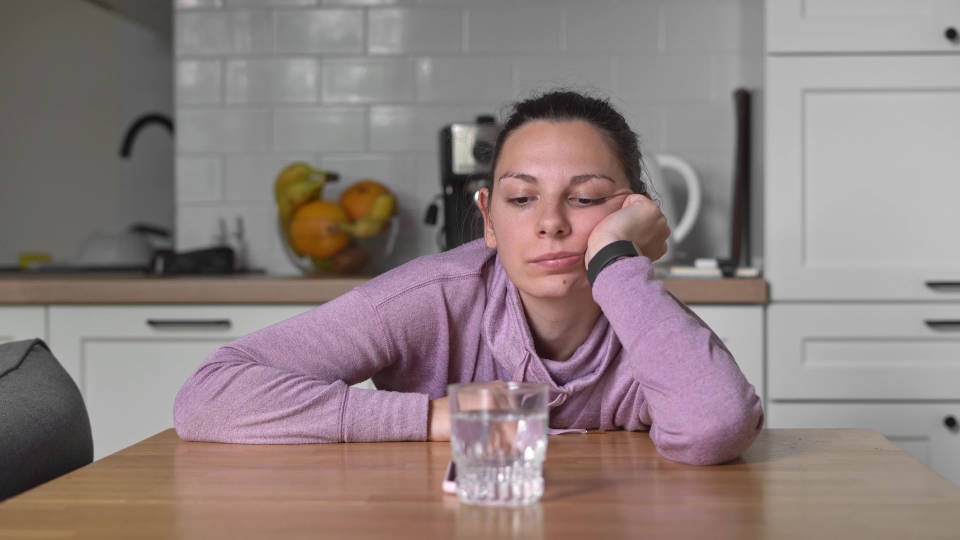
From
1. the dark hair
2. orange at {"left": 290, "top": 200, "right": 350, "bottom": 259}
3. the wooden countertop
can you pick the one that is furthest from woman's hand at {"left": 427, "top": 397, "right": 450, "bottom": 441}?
orange at {"left": 290, "top": 200, "right": 350, "bottom": 259}

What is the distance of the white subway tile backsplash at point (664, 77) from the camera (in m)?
2.64

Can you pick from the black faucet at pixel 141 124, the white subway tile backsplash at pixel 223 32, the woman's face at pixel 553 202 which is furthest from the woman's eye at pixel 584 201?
the black faucet at pixel 141 124

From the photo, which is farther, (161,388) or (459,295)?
(161,388)

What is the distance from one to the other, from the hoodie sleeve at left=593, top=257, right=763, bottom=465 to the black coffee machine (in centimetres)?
128

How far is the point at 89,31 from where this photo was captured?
3.68 metres

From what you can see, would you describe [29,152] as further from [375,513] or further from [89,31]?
[375,513]

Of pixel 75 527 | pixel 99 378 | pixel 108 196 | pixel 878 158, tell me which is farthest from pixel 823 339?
pixel 108 196

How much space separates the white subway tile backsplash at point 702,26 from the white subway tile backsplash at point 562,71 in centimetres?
19

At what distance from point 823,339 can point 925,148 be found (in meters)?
0.50

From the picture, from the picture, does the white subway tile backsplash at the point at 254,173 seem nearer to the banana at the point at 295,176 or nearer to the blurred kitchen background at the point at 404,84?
the blurred kitchen background at the point at 404,84

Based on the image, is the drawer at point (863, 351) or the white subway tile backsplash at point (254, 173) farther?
the white subway tile backsplash at point (254, 173)

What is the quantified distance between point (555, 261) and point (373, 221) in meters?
1.31

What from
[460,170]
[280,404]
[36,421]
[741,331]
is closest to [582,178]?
[280,404]

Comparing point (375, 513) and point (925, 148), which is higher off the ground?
point (925, 148)
